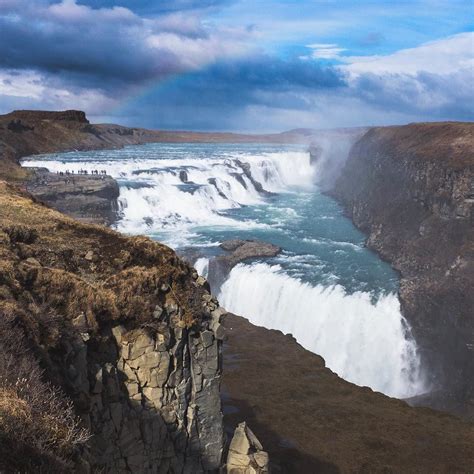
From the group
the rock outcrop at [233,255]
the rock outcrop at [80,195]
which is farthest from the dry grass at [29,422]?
the rock outcrop at [80,195]

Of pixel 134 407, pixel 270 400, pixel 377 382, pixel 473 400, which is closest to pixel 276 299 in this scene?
pixel 377 382

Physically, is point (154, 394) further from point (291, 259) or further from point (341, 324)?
point (291, 259)

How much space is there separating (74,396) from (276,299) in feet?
83.3

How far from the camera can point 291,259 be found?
136 ft

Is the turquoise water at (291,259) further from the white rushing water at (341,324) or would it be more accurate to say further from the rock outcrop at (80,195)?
the rock outcrop at (80,195)

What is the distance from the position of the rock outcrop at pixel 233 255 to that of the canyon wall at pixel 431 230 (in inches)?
418

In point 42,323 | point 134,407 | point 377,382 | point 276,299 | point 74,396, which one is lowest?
point 377,382

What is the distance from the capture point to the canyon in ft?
39.8

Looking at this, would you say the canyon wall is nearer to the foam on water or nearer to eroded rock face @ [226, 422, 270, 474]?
the foam on water

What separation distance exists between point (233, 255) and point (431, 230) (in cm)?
1776

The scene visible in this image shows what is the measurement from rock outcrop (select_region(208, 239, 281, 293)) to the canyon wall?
10628mm

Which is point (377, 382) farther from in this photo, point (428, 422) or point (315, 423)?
point (315, 423)

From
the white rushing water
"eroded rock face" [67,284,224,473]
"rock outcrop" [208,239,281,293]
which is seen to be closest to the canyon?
"eroded rock face" [67,284,224,473]

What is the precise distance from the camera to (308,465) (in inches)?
790
